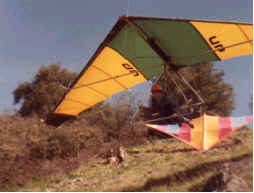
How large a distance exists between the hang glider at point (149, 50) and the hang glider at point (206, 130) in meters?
1.57

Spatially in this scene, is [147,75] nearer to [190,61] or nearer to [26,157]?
[190,61]

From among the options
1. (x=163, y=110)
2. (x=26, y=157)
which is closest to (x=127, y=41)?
(x=163, y=110)

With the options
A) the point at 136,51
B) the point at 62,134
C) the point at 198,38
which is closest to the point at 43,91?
the point at 62,134

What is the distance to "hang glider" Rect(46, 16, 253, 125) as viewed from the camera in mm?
3205

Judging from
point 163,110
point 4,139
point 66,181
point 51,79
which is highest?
point 51,79

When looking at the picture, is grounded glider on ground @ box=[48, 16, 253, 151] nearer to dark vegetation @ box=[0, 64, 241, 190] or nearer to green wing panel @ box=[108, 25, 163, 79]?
green wing panel @ box=[108, 25, 163, 79]

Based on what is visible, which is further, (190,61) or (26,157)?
(26,157)

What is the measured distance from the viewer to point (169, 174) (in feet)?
13.0

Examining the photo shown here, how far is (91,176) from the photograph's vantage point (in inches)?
219

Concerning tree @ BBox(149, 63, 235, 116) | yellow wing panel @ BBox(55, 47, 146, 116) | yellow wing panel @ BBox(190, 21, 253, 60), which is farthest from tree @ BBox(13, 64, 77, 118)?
yellow wing panel @ BBox(190, 21, 253, 60)

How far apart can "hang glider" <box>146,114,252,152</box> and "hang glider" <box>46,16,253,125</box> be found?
1.57 metres

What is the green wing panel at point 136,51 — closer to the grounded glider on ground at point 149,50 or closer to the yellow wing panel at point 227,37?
the grounded glider on ground at point 149,50

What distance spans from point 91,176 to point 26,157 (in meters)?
3.17

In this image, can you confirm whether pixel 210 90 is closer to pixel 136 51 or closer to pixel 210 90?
pixel 210 90
